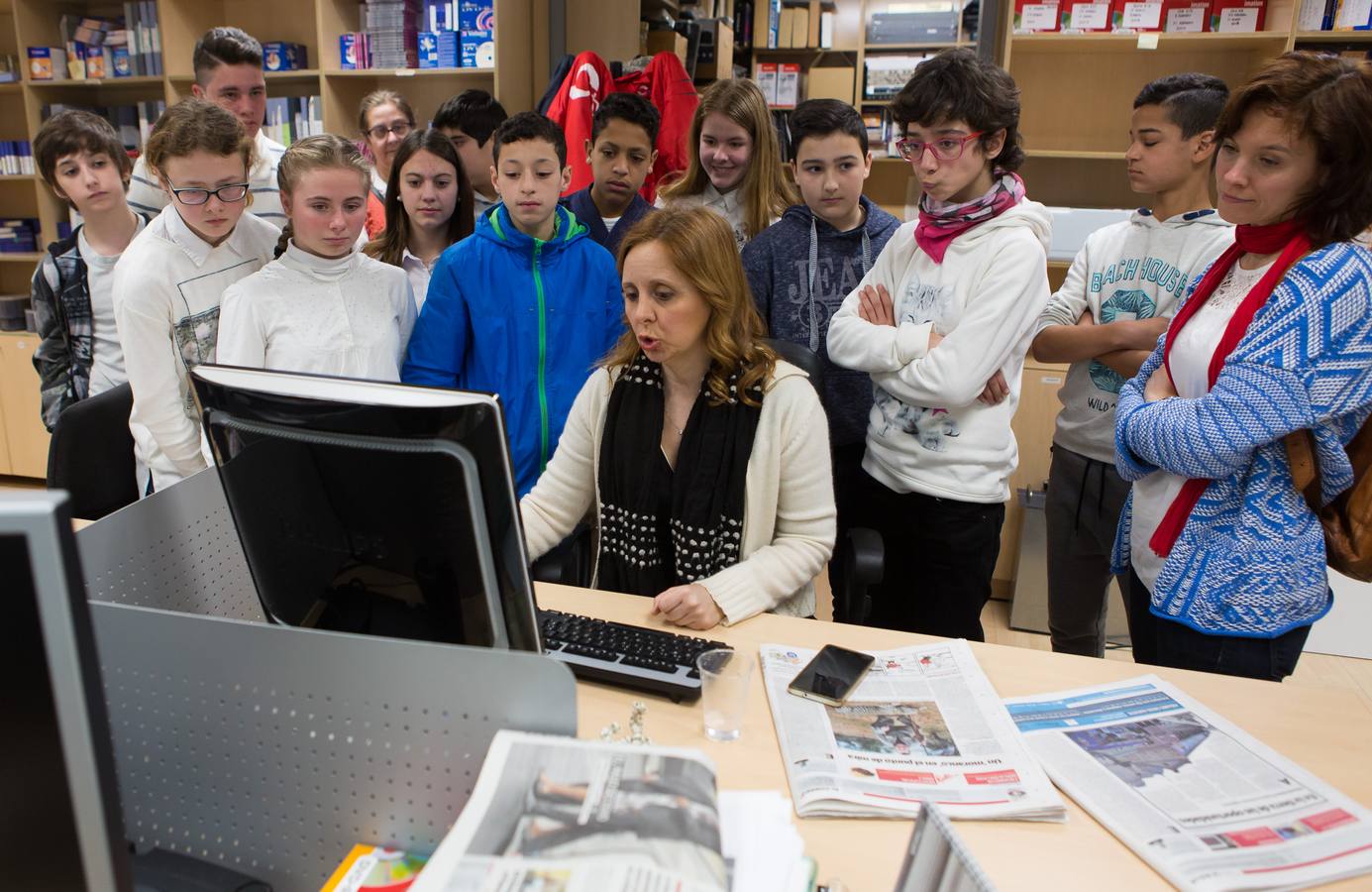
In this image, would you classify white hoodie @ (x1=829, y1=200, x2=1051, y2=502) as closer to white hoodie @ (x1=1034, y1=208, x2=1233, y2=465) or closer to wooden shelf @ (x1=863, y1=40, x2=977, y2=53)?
white hoodie @ (x1=1034, y1=208, x2=1233, y2=465)

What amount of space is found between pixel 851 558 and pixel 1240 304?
77 cm

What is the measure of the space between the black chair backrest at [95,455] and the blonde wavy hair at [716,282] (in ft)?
3.92

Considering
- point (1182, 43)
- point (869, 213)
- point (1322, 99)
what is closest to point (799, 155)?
point (869, 213)

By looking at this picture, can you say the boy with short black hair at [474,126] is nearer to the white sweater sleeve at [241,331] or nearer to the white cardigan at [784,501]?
the white sweater sleeve at [241,331]

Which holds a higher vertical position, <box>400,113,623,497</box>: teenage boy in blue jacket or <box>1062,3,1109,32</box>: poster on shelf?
<box>1062,3,1109,32</box>: poster on shelf

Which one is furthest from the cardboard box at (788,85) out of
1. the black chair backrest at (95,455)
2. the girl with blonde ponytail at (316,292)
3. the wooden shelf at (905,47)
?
the black chair backrest at (95,455)

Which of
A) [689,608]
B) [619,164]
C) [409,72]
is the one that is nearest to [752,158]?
[619,164]

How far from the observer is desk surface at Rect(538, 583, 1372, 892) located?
0.94 metres

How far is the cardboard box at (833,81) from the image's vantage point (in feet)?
15.5

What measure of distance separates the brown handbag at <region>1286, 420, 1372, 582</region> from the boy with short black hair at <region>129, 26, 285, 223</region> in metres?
2.65

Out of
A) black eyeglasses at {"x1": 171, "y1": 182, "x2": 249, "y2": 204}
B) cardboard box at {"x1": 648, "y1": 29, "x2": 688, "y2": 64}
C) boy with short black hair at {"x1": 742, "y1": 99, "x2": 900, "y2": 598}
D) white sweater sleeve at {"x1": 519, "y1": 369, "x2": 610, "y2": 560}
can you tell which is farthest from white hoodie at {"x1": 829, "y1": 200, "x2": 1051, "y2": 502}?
cardboard box at {"x1": 648, "y1": 29, "x2": 688, "y2": 64}

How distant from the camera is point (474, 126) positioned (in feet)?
9.20

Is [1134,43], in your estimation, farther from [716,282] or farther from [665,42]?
[716,282]

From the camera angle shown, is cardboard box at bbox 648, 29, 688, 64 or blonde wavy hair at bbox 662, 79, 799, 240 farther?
cardboard box at bbox 648, 29, 688, 64
